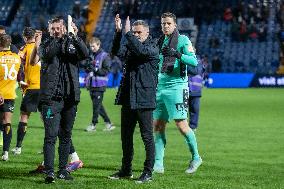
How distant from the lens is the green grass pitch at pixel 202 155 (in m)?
9.91

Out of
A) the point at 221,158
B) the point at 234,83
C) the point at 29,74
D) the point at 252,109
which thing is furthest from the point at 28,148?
the point at 234,83

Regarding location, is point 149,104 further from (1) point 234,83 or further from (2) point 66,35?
(1) point 234,83

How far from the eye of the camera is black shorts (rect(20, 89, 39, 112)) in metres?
12.9

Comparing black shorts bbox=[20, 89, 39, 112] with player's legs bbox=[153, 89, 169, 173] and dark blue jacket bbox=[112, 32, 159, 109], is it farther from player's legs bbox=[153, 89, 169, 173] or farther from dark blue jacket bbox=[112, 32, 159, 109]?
dark blue jacket bbox=[112, 32, 159, 109]

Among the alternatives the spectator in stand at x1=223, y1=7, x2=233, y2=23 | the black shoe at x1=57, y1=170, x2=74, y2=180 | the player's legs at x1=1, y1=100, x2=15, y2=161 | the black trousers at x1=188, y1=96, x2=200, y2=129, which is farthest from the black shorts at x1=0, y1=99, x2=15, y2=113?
the spectator in stand at x1=223, y1=7, x2=233, y2=23

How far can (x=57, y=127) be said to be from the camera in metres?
9.61

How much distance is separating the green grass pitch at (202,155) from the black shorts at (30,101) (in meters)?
0.80

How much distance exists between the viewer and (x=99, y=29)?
4688 centimetres

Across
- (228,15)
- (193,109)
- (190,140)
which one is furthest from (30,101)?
(228,15)

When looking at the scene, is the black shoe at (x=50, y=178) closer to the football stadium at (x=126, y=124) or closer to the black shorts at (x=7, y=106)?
the football stadium at (x=126, y=124)

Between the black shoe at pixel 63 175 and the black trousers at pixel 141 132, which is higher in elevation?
the black trousers at pixel 141 132

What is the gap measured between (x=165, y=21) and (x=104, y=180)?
2.44 meters

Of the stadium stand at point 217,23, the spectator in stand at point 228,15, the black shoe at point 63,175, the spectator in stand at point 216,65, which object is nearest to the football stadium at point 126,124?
the black shoe at point 63,175

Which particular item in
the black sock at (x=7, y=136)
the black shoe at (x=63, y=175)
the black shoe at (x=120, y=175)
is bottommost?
the black shoe at (x=120, y=175)
